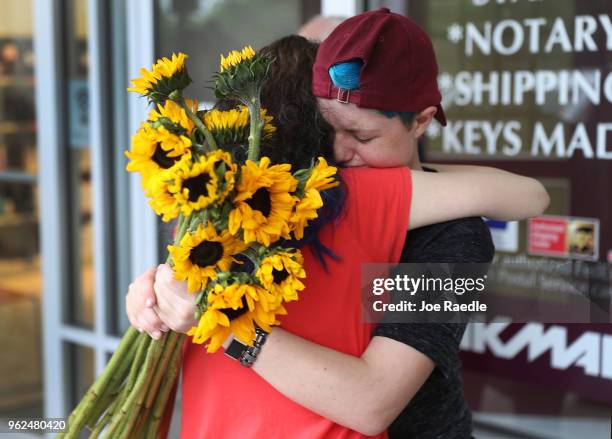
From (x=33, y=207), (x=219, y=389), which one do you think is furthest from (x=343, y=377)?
(x=33, y=207)

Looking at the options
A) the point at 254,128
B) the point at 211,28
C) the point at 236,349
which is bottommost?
the point at 236,349

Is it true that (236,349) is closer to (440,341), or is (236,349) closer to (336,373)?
(336,373)

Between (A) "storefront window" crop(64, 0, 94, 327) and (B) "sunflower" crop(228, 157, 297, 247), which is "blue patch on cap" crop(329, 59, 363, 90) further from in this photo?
(A) "storefront window" crop(64, 0, 94, 327)

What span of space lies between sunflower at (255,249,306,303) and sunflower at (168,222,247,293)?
5 centimetres

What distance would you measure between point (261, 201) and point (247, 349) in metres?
0.23

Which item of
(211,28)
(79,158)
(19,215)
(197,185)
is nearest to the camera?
(197,185)

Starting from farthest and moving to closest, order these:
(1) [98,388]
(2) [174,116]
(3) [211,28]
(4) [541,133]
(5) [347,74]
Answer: (3) [211,28] → (4) [541,133] → (1) [98,388] → (5) [347,74] → (2) [174,116]

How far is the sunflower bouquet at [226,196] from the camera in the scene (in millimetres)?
946

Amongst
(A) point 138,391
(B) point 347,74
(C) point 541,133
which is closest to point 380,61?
(B) point 347,74

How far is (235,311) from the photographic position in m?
0.99

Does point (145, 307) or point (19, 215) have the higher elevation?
point (145, 307)

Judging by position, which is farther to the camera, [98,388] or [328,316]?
[98,388]

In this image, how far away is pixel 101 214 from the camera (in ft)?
11.0

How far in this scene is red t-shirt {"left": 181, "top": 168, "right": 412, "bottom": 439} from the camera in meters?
1.12
